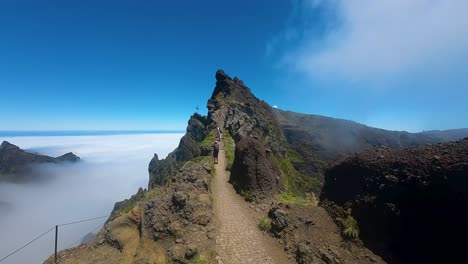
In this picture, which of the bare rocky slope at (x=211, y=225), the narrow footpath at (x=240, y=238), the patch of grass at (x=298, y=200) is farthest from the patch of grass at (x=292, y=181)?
the narrow footpath at (x=240, y=238)

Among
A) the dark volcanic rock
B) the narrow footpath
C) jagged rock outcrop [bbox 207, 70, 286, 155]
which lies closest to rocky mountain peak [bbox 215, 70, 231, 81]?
jagged rock outcrop [bbox 207, 70, 286, 155]

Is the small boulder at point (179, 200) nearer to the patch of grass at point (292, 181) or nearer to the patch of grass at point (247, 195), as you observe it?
the patch of grass at point (247, 195)

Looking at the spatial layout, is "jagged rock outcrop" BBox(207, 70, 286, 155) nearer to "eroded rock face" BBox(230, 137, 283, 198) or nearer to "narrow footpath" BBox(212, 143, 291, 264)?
"eroded rock face" BBox(230, 137, 283, 198)

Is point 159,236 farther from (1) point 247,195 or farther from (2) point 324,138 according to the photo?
(2) point 324,138

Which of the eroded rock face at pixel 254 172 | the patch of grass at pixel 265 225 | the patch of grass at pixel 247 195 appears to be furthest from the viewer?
the eroded rock face at pixel 254 172

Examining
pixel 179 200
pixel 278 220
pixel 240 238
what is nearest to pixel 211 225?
pixel 240 238

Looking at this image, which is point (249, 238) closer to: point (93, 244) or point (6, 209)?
point (93, 244)
